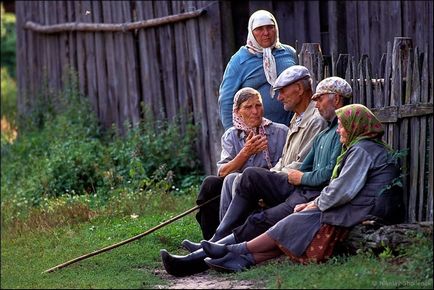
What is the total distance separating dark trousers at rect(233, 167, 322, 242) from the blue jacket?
1.16 meters

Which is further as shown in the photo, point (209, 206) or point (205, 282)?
point (209, 206)

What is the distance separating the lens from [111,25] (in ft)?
48.8

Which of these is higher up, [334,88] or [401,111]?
[334,88]

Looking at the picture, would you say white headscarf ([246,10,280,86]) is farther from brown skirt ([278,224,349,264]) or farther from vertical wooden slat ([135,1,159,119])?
vertical wooden slat ([135,1,159,119])

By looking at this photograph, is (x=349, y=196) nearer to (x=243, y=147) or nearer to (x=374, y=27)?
(x=243, y=147)

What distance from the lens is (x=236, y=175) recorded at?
877 centimetres

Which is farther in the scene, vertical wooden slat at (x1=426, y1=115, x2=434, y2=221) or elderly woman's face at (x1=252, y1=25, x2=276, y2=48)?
elderly woman's face at (x1=252, y1=25, x2=276, y2=48)

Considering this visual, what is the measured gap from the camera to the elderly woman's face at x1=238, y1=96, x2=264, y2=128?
8906 mm

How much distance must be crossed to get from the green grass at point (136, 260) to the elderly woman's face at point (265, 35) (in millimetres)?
1827

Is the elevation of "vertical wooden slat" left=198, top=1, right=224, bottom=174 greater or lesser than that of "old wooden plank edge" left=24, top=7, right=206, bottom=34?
lesser

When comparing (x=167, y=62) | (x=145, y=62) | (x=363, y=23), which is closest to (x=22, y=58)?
(x=145, y=62)

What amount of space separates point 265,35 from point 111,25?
224 inches

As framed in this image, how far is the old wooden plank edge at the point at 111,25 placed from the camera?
43.3 feet

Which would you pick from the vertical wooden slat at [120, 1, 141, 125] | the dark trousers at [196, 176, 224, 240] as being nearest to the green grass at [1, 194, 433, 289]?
the dark trousers at [196, 176, 224, 240]
